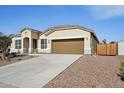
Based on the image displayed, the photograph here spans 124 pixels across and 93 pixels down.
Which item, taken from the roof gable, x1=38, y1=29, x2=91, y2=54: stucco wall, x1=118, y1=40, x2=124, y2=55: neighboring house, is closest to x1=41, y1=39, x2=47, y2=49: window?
x1=38, y1=29, x2=91, y2=54: stucco wall

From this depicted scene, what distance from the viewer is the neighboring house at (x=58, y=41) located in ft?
74.2

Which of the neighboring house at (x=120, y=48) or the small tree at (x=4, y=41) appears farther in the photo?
the neighboring house at (x=120, y=48)

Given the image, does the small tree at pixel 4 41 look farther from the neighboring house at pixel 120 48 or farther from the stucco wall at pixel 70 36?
the neighboring house at pixel 120 48

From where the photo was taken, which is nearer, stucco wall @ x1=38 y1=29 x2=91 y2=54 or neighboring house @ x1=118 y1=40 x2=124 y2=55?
stucco wall @ x1=38 y1=29 x2=91 y2=54

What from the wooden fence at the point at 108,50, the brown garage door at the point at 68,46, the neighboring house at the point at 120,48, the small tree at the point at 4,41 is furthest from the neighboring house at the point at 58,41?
the small tree at the point at 4,41

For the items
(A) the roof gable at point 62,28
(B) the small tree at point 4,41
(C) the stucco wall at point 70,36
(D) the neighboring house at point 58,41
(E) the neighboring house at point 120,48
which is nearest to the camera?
(B) the small tree at point 4,41

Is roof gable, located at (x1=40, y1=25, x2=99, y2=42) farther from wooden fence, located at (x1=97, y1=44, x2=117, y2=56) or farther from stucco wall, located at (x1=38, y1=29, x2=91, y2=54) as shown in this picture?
wooden fence, located at (x1=97, y1=44, x2=117, y2=56)

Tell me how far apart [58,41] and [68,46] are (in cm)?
189

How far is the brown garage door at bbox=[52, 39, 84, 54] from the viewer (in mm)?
23047

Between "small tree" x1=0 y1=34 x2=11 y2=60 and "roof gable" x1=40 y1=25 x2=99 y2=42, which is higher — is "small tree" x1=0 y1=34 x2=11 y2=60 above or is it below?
below

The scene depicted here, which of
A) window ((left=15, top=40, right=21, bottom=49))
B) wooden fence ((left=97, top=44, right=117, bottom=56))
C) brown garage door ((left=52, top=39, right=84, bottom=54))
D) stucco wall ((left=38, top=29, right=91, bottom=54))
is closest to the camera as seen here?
stucco wall ((left=38, top=29, right=91, bottom=54))

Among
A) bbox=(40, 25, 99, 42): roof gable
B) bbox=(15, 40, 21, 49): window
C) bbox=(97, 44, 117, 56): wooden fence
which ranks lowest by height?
bbox=(97, 44, 117, 56): wooden fence

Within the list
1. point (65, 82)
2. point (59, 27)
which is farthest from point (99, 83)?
point (59, 27)

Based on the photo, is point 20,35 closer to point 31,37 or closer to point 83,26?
point 31,37
